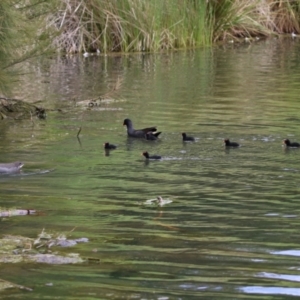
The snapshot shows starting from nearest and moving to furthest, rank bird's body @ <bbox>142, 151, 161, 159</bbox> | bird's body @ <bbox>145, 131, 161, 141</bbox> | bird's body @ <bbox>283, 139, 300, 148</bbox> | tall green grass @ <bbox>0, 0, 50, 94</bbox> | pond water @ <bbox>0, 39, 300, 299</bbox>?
1. pond water @ <bbox>0, 39, 300, 299</bbox>
2. bird's body @ <bbox>142, 151, 161, 159</bbox>
3. bird's body @ <bbox>283, 139, 300, 148</bbox>
4. tall green grass @ <bbox>0, 0, 50, 94</bbox>
5. bird's body @ <bbox>145, 131, 161, 141</bbox>

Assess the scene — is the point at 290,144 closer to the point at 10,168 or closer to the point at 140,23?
the point at 10,168

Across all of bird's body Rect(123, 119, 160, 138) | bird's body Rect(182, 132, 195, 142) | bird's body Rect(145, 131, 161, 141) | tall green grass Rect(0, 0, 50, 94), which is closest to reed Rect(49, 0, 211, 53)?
tall green grass Rect(0, 0, 50, 94)

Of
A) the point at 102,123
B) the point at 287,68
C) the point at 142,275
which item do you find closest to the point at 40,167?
the point at 102,123

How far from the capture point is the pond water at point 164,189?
6.61 metres

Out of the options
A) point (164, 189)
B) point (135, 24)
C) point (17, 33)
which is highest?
point (17, 33)

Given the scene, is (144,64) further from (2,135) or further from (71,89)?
(2,135)

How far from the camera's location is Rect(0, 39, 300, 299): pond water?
21.7 feet

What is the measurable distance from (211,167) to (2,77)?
3.72 meters

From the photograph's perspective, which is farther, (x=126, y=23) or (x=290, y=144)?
(x=126, y=23)

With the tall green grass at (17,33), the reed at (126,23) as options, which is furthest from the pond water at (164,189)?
the reed at (126,23)

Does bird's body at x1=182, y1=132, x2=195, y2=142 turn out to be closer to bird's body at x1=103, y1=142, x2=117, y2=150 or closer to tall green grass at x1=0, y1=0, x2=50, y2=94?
bird's body at x1=103, y1=142, x2=117, y2=150

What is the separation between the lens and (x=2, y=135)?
46.5 ft

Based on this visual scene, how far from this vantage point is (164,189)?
10125 millimetres

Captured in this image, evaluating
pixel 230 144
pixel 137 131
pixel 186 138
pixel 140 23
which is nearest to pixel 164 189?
pixel 230 144
